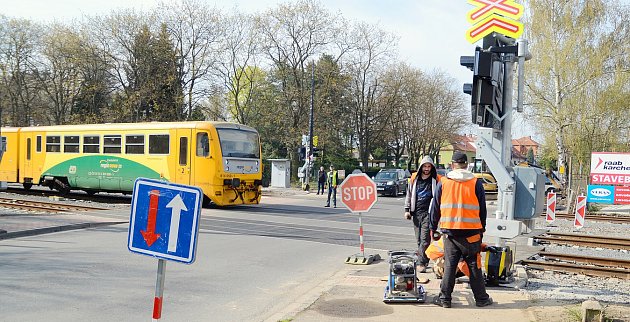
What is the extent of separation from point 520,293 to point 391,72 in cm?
5231

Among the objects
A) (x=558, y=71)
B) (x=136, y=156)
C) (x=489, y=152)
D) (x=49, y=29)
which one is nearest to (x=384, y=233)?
(x=489, y=152)

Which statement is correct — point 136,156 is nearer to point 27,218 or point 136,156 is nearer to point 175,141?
point 175,141

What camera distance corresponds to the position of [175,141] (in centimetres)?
2264

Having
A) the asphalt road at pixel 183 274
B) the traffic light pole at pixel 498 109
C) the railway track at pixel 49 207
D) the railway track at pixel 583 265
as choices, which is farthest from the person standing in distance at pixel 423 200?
the railway track at pixel 49 207

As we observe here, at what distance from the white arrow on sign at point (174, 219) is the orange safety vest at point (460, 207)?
3.80m

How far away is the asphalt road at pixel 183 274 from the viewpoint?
24.0 feet

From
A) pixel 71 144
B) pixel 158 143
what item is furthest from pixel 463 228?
pixel 71 144

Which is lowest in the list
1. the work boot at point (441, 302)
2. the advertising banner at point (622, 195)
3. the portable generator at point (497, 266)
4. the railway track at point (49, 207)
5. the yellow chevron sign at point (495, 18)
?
the railway track at point (49, 207)

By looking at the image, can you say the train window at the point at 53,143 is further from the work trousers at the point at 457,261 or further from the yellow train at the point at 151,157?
the work trousers at the point at 457,261

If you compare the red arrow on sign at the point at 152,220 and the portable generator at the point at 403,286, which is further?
the portable generator at the point at 403,286

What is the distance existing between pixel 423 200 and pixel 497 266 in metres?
1.86

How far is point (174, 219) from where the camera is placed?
4.37 metres

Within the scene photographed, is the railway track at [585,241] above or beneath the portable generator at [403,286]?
beneath

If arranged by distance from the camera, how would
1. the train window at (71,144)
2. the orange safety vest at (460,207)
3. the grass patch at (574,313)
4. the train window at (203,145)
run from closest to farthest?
1. the grass patch at (574,313)
2. the orange safety vest at (460,207)
3. the train window at (203,145)
4. the train window at (71,144)
